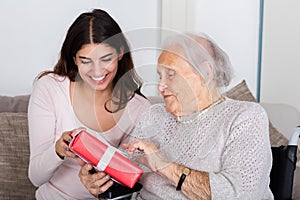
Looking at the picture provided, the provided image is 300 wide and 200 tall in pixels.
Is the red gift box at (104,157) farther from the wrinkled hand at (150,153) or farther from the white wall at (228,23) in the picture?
the white wall at (228,23)

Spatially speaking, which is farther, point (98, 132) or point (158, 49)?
point (98, 132)

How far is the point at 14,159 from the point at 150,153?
75 cm

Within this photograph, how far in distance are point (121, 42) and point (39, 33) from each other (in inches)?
45.5

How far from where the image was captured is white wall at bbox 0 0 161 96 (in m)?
2.56

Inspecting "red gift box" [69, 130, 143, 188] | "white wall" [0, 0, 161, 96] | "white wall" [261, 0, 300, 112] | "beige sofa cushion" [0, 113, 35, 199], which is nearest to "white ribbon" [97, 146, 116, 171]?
"red gift box" [69, 130, 143, 188]

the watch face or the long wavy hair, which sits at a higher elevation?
the long wavy hair

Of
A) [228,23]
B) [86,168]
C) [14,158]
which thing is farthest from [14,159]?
[228,23]

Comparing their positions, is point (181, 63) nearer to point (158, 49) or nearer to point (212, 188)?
point (158, 49)

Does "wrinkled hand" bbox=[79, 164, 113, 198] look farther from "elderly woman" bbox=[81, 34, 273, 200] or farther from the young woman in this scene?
"elderly woman" bbox=[81, 34, 273, 200]

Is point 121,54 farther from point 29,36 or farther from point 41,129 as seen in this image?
point 29,36

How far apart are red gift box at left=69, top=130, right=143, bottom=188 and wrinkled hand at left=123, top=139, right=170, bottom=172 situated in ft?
0.13

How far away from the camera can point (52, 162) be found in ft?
5.59

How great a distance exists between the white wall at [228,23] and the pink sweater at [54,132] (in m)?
0.93

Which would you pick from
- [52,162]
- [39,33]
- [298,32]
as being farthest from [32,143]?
[298,32]
